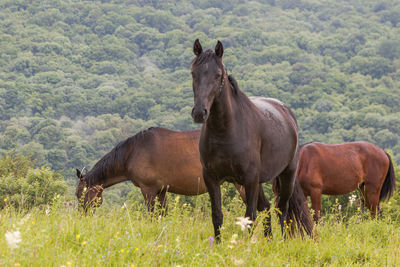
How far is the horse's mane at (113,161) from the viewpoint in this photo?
938cm

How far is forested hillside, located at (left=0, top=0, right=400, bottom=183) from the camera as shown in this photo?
98938 mm

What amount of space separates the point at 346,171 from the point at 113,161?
5.70 metres

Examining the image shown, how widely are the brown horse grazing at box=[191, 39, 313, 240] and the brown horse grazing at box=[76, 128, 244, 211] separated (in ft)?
12.3

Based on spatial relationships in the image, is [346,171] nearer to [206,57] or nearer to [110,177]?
[110,177]

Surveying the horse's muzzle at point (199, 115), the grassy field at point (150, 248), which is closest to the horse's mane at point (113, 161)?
the grassy field at point (150, 248)

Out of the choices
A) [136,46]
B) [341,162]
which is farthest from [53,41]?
[341,162]

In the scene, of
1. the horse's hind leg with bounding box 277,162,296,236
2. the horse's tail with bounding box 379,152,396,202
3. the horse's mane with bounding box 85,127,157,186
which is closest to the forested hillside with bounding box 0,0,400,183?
the horse's mane with bounding box 85,127,157,186

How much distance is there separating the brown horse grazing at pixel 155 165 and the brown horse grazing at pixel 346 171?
3.08 meters

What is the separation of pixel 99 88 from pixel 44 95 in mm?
16351

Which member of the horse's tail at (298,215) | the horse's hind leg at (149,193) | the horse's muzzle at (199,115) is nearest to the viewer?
the horse's muzzle at (199,115)

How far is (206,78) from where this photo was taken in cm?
449

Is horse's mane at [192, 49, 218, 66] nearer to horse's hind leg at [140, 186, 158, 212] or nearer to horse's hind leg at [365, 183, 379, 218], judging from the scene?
horse's hind leg at [140, 186, 158, 212]

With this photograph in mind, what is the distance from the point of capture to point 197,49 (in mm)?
4801

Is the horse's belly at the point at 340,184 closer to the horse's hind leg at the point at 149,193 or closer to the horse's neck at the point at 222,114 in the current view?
the horse's hind leg at the point at 149,193
